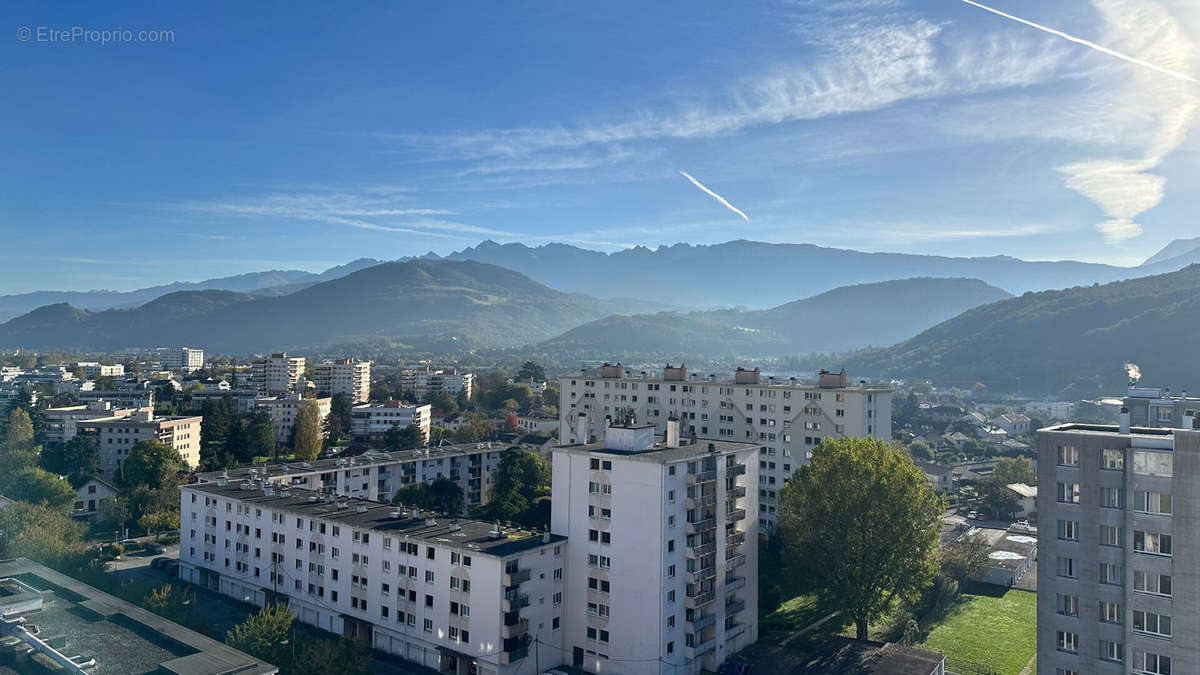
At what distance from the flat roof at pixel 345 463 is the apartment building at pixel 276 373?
7559cm

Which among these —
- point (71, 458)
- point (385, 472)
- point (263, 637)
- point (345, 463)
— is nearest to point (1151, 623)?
point (263, 637)

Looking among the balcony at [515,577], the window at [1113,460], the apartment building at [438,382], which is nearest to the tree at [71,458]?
the balcony at [515,577]

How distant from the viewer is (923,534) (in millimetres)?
33531

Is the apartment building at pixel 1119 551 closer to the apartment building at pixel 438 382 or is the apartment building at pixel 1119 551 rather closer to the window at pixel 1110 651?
the window at pixel 1110 651

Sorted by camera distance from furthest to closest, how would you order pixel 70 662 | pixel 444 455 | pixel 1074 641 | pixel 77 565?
pixel 444 455 < pixel 77 565 < pixel 1074 641 < pixel 70 662

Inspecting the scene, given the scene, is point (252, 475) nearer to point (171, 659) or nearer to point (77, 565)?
point (77, 565)

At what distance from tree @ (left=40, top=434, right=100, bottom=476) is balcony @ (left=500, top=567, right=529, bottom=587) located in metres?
49.2

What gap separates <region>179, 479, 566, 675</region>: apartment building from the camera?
27.7 meters

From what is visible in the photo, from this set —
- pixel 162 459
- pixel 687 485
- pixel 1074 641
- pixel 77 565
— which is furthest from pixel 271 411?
pixel 1074 641

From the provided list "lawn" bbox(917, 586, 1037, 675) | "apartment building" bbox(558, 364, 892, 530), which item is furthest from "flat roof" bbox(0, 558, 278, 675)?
"apartment building" bbox(558, 364, 892, 530)

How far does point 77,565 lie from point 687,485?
86.1ft

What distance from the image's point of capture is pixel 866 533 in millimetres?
33469

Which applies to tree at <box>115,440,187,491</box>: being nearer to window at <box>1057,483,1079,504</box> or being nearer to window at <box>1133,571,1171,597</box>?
window at <box>1057,483,1079,504</box>

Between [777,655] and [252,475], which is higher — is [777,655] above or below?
below
